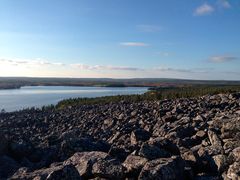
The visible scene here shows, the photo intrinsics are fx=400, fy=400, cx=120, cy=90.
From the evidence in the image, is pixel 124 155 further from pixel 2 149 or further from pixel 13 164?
pixel 2 149

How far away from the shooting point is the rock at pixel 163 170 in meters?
7.92

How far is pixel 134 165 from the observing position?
880cm

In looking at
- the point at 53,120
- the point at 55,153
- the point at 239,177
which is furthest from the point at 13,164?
the point at 53,120

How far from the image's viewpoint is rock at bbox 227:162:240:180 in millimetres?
7867

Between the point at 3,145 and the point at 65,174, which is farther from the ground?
the point at 65,174

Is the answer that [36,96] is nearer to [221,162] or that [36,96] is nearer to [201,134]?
[201,134]

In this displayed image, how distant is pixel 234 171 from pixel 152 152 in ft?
6.86

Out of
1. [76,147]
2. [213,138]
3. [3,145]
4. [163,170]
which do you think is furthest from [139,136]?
[163,170]

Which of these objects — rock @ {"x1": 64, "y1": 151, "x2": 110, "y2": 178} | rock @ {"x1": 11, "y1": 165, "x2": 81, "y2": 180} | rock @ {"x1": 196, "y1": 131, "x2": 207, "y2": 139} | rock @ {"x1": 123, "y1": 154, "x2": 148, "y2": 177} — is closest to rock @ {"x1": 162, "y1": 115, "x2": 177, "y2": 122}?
rock @ {"x1": 196, "y1": 131, "x2": 207, "y2": 139}

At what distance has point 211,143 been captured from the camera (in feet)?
39.7

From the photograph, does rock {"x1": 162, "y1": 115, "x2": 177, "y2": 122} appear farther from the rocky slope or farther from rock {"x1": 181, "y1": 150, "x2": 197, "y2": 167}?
rock {"x1": 181, "y1": 150, "x2": 197, "y2": 167}

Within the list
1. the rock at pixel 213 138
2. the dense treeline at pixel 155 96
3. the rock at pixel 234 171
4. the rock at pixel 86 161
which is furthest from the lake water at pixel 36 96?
the rock at pixel 234 171

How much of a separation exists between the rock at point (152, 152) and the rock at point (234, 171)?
5.84 feet

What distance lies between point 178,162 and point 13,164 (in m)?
5.31
